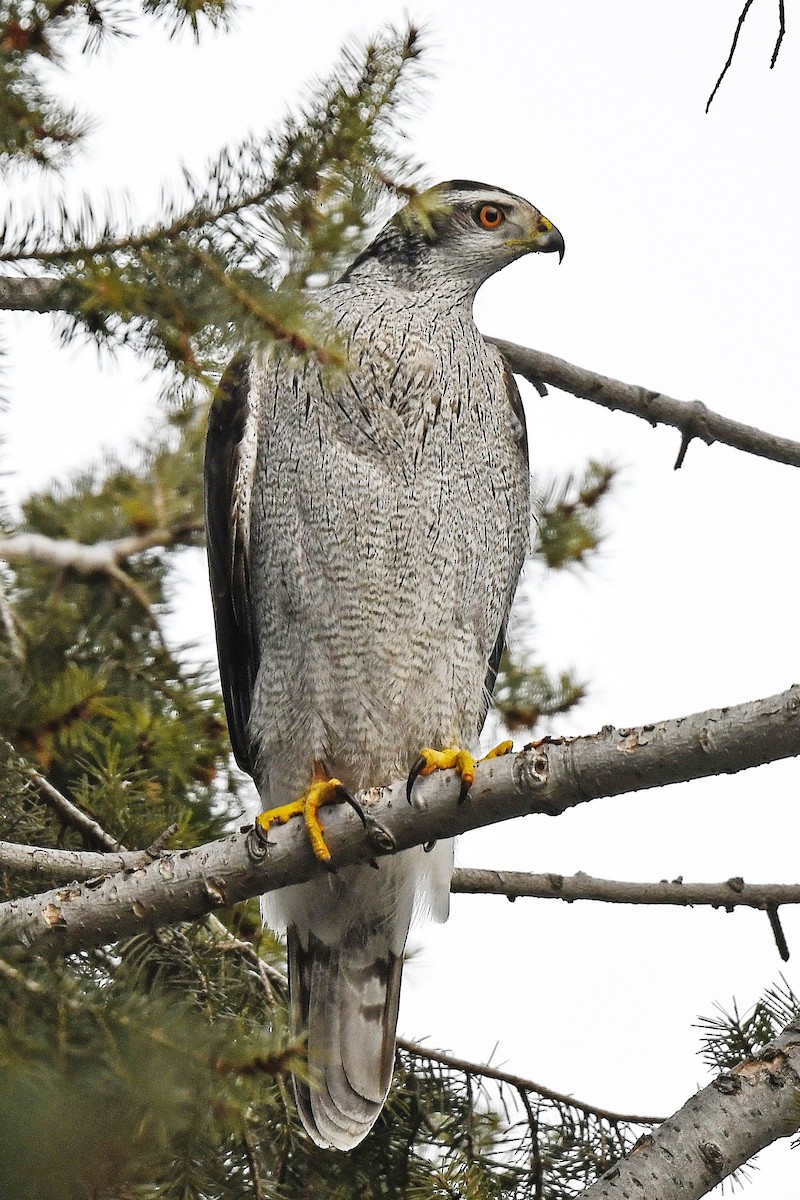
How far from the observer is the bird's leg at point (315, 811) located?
291 centimetres

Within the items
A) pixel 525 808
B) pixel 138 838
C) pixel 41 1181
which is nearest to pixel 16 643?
pixel 41 1181

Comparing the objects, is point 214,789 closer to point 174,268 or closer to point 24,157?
point 24,157

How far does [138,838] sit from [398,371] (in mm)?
1592

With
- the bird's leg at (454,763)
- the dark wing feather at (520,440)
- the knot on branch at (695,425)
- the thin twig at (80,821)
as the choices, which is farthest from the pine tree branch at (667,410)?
the thin twig at (80,821)

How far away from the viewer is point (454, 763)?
136 inches

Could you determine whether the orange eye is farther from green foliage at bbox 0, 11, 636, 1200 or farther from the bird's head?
green foliage at bbox 0, 11, 636, 1200

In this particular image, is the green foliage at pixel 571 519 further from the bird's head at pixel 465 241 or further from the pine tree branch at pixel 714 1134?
the pine tree branch at pixel 714 1134

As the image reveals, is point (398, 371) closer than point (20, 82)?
No

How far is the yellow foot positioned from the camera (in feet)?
9.57

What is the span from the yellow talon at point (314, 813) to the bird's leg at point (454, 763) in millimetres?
226

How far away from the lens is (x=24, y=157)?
9.39 ft

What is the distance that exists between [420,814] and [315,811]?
17.6 inches

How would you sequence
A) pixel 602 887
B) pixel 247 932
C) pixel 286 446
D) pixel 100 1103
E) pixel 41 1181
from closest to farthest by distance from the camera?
1. pixel 41 1181
2. pixel 100 1103
3. pixel 602 887
4. pixel 286 446
5. pixel 247 932

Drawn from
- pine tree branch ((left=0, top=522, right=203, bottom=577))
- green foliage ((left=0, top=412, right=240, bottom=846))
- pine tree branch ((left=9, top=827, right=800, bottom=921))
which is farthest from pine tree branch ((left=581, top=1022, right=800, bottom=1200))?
pine tree branch ((left=0, top=522, right=203, bottom=577))
